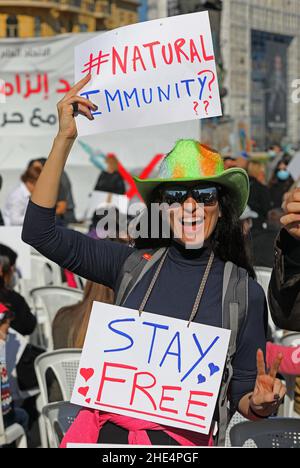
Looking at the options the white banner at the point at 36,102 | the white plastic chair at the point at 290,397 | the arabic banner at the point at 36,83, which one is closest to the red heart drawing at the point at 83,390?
the white plastic chair at the point at 290,397

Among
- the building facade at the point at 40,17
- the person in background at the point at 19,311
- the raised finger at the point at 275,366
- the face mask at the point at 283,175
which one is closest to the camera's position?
the raised finger at the point at 275,366

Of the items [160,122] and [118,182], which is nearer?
[160,122]

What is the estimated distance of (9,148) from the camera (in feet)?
35.4

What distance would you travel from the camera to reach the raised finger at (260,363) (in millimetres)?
2129

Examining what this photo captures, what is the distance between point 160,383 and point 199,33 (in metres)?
1.07

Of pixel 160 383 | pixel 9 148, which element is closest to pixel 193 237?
pixel 160 383

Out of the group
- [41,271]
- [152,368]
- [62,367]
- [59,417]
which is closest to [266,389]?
[152,368]

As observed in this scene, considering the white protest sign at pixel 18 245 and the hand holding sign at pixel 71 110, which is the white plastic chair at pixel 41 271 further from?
the hand holding sign at pixel 71 110

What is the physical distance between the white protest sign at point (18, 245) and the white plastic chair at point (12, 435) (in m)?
2.08

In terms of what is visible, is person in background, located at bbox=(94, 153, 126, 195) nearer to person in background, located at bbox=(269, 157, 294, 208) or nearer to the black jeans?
person in background, located at bbox=(269, 157, 294, 208)

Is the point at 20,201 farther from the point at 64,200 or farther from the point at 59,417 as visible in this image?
the point at 59,417

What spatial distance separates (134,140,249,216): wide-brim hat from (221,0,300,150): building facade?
479 cm

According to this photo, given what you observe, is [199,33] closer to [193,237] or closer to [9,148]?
[193,237]

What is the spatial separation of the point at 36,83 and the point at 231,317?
8978mm
